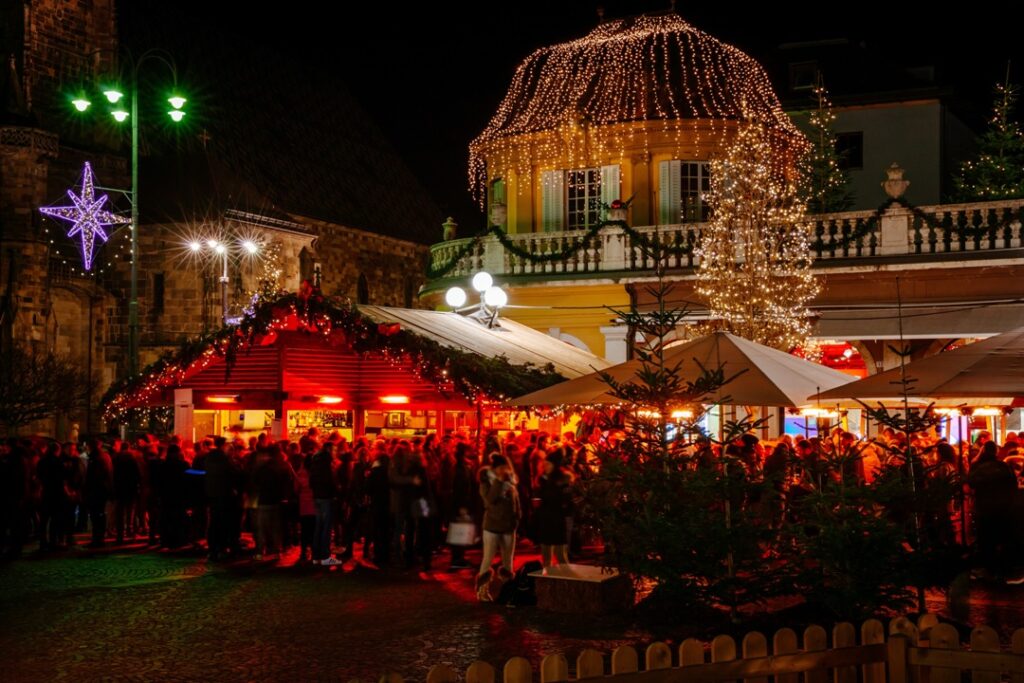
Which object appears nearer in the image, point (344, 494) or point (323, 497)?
point (323, 497)

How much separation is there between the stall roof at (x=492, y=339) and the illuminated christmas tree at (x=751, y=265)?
9.14ft

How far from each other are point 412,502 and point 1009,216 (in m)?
15.6

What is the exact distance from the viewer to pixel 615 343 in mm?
29859

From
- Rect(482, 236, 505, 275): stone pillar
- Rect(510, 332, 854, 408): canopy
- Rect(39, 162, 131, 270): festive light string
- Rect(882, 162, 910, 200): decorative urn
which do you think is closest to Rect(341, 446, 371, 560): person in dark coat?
Rect(510, 332, 854, 408): canopy

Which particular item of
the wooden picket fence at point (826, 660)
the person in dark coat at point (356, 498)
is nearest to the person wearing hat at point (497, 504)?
the person in dark coat at point (356, 498)

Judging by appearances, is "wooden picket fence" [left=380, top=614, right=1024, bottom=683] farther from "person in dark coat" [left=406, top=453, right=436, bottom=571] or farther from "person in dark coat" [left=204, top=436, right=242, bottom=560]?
"person in dark coat" [left=204, top=436, right=242, bottom=560]

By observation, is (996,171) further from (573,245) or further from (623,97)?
(573,245)

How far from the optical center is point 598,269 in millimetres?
30203

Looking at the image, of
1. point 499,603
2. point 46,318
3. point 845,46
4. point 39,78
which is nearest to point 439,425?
point 499,603

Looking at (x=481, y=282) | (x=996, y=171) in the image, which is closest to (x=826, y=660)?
(x=481, y=282)

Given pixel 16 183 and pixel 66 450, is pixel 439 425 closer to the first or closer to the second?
pixel 66 450

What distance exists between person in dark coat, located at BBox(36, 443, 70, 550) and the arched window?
33503 mm

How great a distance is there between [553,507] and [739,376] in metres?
2.62

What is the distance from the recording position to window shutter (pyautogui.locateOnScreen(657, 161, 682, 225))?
3167 cm
